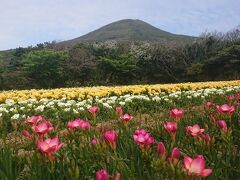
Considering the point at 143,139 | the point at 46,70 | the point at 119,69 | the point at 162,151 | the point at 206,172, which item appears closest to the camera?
the point at 206,172

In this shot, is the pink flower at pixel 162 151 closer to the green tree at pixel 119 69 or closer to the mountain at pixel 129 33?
the green tree at pixel 119 69

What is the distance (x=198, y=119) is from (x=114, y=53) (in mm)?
29427

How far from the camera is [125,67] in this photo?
31.0 meters

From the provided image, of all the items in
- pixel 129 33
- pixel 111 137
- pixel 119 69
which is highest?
pixel 129 33

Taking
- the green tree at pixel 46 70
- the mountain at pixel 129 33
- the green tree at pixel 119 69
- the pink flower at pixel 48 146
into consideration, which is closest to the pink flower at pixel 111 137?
the pink flower at pixel 48 146

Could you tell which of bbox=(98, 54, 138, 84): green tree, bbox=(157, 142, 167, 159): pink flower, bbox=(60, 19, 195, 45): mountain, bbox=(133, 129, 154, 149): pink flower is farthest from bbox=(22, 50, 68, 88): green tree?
bbox=(60, 19, 195, 45): mountain

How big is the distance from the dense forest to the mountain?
52998mm

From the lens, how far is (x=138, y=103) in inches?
450

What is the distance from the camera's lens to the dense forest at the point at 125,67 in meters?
30.0

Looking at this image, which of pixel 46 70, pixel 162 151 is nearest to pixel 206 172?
pixel 162 151

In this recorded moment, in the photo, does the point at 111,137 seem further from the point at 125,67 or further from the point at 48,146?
the point at 125,67

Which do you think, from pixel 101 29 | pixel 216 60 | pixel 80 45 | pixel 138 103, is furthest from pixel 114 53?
pixel 101 29

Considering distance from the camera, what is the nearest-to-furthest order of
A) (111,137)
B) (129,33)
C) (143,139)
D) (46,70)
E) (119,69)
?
1. (143,139)
2. (111,137)
3. (46,70)
4. (119,69)
5. (129,33)

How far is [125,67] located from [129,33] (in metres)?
62.0
